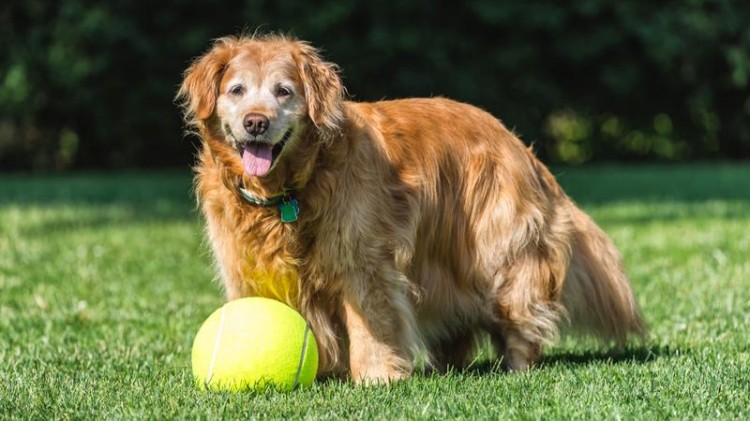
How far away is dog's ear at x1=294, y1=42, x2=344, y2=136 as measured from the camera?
4.98 m

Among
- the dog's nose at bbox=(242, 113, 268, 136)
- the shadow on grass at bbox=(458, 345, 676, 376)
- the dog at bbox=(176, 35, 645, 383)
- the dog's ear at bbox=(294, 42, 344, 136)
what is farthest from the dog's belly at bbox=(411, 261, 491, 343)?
the dog's nose at bbox=(242, 113, 268, 136)

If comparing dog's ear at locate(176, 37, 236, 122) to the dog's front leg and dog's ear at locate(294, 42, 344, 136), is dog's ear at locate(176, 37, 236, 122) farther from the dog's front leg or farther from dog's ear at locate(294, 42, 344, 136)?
the dog's front leg

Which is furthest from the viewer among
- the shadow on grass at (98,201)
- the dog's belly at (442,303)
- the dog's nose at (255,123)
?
the shadow on grass at (98,201)

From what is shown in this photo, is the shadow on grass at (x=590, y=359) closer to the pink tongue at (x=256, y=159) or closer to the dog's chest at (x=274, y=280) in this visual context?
the dog's chest at (x=274, y=280)

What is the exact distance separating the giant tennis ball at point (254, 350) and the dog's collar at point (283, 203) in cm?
40

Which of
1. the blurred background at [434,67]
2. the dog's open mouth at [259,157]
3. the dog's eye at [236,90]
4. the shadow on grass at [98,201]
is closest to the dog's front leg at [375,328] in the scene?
the dog's open mouth at [259,157]

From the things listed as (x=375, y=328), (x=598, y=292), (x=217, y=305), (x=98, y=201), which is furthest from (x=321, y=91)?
(x=98, y=201)

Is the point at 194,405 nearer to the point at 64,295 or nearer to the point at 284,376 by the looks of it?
the point at 284,376

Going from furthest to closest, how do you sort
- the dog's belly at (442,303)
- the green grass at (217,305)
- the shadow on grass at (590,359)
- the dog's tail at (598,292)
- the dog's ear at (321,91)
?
the dog's tail at (598,292)
the shadow on grass at (590,359)
the dog's belly at (442,303)
the dog's ear at (321,91)
the green grass at (217,305)

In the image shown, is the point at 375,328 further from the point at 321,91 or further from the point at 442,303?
the point at 321,91

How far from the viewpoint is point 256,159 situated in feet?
16.0

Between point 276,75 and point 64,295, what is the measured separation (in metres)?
3.61

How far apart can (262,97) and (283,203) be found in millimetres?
494

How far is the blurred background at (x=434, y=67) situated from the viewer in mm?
23391
